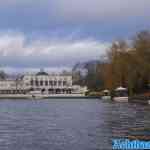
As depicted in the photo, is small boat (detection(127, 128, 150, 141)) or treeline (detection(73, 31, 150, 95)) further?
treeline (detection(73, 31, 150, 95))

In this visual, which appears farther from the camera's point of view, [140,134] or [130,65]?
[130,65]

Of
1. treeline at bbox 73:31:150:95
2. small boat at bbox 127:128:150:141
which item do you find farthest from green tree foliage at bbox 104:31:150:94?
small boat at bbox 127:128:150:141

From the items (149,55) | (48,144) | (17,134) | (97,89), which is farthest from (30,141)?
(97,89)

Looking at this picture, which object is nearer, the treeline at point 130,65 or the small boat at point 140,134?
the small boat at point 140,134

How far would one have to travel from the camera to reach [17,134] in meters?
33.3

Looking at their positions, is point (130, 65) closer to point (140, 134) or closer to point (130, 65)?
point (130, 65)

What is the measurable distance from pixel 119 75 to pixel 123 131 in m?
77.2

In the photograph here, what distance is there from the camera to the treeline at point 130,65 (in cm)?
10238

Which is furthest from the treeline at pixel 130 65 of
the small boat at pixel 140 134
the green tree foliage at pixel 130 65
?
the small boat at pixel 140 134

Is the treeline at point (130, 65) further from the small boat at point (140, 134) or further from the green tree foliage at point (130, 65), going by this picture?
the small boat at point (140, 134)

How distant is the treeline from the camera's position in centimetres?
10238

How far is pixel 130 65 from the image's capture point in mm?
105500

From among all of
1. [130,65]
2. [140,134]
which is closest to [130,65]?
[130,65]

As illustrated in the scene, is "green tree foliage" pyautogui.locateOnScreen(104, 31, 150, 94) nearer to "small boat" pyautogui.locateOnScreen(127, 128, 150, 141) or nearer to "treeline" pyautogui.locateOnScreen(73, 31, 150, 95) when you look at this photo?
"treeline" pyautogui.locateOnScreen(73, 31, 150, 95)
